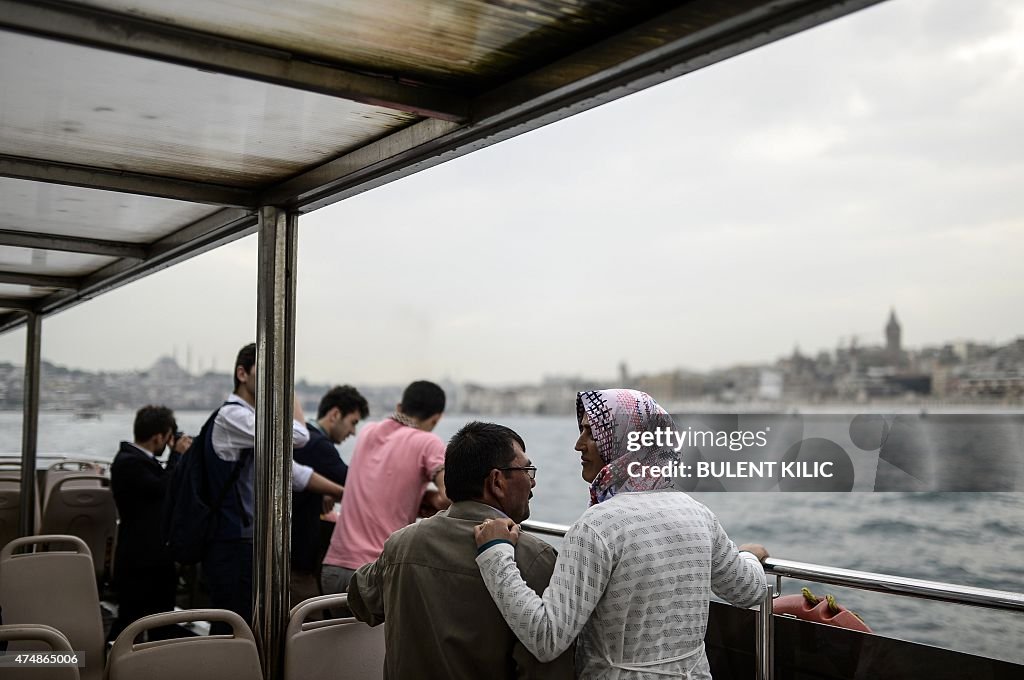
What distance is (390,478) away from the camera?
3521 mm

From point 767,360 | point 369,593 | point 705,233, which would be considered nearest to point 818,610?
point 369,593

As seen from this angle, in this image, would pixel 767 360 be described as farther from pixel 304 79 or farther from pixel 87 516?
pixel 304 79

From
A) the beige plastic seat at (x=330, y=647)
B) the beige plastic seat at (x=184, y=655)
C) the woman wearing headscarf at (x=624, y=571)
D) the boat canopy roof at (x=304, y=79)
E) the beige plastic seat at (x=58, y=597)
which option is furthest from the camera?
the beige plastic seat at (x=58, y=597)

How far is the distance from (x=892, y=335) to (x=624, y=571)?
5358 cm

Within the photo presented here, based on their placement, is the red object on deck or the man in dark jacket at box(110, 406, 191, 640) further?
the man in dark jacket at box(110, 406, 191, 640)

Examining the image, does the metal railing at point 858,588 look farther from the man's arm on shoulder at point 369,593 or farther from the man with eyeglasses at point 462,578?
the man's arm on shoulder at point 369,593

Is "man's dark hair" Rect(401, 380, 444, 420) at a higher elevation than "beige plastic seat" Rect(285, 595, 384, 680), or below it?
higher

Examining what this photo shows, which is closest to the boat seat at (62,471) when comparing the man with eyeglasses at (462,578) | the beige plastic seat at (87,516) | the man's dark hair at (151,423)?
the beige plastic seat at (87,516)

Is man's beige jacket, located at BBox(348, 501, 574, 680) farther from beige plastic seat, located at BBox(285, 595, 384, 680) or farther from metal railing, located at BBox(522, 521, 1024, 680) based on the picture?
metal railing, located at BBox(522, 521, 1024, 680)

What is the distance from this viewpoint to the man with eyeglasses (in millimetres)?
1980

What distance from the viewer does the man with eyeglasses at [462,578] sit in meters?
1.98

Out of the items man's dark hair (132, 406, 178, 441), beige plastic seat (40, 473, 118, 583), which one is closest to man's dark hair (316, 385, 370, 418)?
man's dark hair (132, 406, 178, 441)

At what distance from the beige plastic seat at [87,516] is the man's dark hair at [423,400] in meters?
3.13

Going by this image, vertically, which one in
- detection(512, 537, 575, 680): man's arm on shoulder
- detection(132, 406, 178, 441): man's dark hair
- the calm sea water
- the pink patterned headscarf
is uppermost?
the pink patterned headscarf
